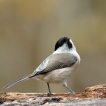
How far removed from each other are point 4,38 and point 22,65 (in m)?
0.72

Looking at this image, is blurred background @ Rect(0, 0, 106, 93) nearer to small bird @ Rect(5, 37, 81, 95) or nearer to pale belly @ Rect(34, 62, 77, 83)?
small bird @ Rect(5, 37, 81, 95)

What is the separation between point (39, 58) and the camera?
687cm

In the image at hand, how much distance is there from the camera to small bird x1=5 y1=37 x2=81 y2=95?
9.38 feet

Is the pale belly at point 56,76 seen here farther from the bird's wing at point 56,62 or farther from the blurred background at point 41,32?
the blurred background at point 41,32

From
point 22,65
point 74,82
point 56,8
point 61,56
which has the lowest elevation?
point 74,82

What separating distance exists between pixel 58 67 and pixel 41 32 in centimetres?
418

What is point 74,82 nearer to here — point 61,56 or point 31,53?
point 31,53

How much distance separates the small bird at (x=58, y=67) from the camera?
2.86 meters

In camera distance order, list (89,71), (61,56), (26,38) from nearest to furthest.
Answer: (61,56) < (89,71) < (26,38)

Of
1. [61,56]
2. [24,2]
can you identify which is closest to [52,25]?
[24,2]

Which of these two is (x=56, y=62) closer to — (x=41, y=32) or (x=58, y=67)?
(x=58, y=67)

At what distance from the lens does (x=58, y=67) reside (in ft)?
9.62

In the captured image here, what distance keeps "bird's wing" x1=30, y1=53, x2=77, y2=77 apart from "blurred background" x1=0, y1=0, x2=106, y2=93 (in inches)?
145

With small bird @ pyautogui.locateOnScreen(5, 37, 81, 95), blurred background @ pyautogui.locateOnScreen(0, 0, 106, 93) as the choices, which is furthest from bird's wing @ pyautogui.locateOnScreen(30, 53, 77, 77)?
blurred background @ pyautogui.locateOnScreen(0, 0, 106, 93)
